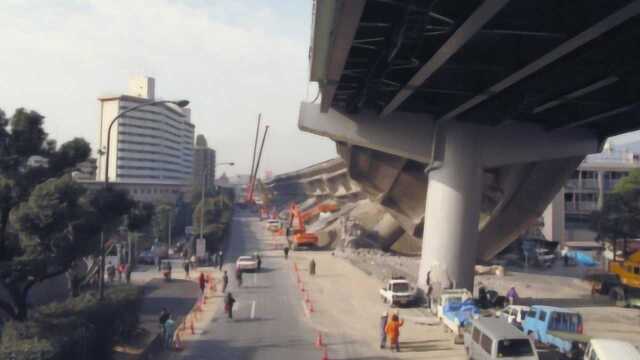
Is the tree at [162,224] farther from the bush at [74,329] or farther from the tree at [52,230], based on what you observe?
the tree at [52,230]

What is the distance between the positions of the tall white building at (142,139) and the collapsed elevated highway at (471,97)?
417 feet

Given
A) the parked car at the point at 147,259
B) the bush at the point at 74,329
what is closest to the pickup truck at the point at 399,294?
the bush at the point at 74,329

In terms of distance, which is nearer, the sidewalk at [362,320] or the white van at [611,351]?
the white van at [611,351]

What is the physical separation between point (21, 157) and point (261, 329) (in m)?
10.7

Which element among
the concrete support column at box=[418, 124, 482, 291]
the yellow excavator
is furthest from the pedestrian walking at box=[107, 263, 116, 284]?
the yellow excavator

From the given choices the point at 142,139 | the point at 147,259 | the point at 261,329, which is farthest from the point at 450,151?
the point at 142,139

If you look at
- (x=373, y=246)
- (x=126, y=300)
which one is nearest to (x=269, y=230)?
(x=373, y=246)

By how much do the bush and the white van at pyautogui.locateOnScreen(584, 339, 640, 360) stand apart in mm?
12219

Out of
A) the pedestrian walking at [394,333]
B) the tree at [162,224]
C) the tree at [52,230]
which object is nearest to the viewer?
the tree at [52,230]

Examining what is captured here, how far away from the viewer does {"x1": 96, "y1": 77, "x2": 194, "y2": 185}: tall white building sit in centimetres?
15900

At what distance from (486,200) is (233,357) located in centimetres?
2769

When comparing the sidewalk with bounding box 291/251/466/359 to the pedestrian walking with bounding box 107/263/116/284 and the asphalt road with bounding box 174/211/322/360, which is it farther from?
the pedestrian walking with bounding box 107/263/116/284

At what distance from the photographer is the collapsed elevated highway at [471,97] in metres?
16.2

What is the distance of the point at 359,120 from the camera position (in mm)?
30578
